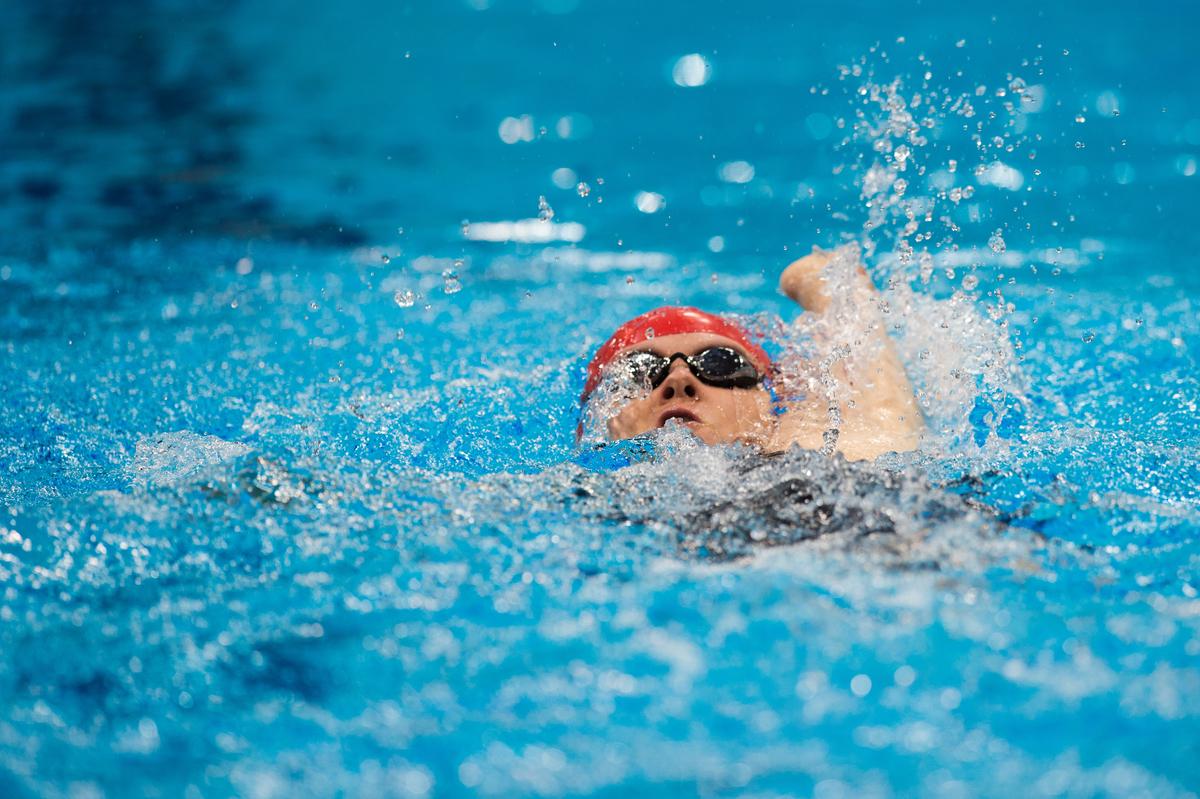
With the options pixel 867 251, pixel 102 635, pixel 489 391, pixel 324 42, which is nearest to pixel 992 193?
pixel 867 251

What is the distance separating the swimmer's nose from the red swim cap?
0.62 ft

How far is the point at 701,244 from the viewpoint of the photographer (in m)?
4.82

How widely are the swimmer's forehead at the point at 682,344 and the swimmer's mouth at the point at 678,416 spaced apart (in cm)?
16

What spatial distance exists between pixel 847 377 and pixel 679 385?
517 mm

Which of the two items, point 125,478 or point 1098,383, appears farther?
point 1098,383

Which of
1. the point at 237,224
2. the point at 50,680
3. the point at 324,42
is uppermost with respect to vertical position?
the point at 324,42

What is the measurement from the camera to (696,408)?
254 centimetres

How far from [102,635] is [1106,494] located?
1892 mm

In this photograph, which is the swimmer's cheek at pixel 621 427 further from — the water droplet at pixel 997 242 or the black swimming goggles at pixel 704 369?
the water droplet at pixel 997 242

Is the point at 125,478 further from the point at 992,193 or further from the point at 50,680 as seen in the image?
the point at 992,193

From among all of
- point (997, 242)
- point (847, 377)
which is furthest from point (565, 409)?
point (997, 242)

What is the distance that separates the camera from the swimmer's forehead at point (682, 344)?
2.62 meters

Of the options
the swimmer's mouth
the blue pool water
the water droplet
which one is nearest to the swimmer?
the swimmer's mouth

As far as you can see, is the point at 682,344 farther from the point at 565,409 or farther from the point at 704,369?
the point at 565,409
